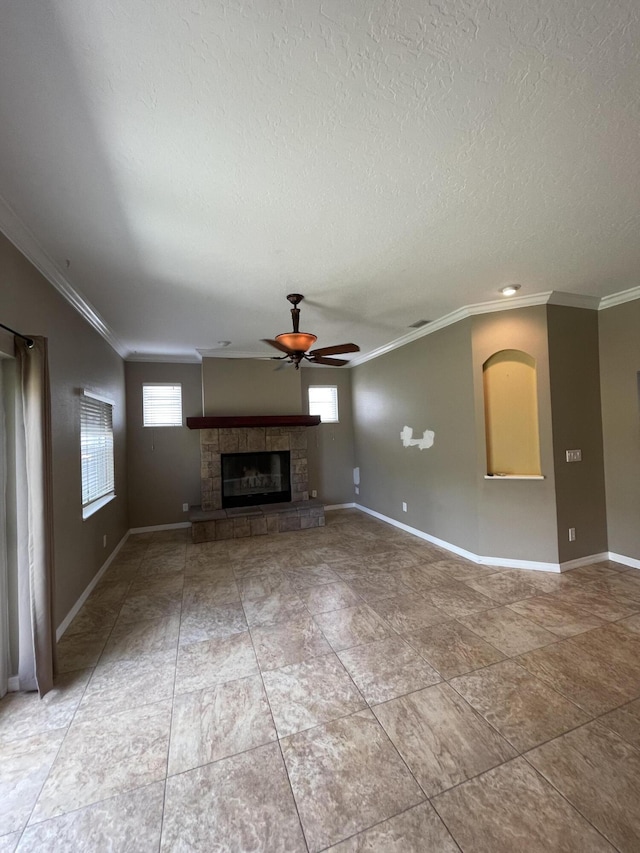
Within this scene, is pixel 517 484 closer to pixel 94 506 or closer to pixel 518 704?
pixel 518 704

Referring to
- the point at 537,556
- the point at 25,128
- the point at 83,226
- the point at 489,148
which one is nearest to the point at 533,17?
the point at 489,148

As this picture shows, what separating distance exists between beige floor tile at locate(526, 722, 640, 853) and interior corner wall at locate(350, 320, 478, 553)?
218 centimetres

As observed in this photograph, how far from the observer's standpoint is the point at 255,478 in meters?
5.62

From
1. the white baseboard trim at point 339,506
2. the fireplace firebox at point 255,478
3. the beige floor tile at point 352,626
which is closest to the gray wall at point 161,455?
the fireplace firebox at point 255,478

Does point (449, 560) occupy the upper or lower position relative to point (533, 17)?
lower

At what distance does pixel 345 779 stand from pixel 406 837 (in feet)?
0.97

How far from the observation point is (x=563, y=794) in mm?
1334

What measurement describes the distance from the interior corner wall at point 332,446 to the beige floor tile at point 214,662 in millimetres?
3732

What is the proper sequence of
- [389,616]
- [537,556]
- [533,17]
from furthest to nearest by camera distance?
[537,556] → [389,616] → [533,17]

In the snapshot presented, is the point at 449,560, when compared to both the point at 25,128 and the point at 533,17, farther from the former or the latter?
the point at 25,128

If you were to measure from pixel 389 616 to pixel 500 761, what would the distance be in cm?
121

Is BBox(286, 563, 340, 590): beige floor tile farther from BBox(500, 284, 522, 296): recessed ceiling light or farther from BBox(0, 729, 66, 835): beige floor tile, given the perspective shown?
BBox(500, 284, 522, 296): recessed ceiling light

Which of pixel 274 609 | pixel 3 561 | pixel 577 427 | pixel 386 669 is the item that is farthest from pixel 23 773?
pixel 577 427

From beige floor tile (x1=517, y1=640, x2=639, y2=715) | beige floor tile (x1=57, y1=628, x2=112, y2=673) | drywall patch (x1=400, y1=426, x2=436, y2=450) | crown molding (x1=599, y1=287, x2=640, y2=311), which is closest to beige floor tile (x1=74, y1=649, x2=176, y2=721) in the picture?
beige floor tile (x1=57, y1=628, x2=112, y2=673)
